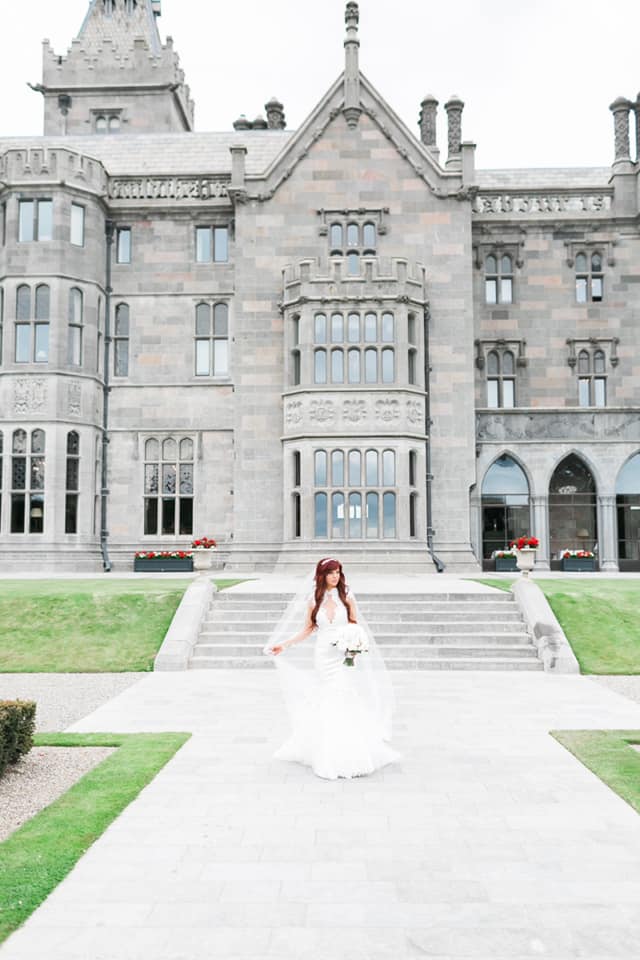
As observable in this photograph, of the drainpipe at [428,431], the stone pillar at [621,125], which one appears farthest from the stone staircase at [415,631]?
the stone pillar at [621,125]

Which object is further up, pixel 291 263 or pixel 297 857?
pixel 291 263

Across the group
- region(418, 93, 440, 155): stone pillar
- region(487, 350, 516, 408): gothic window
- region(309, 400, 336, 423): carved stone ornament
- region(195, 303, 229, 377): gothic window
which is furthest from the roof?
region(487, 350, 516, 408): gothic window

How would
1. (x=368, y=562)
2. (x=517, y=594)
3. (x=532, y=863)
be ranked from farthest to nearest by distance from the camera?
(x=368, y=562) → (x=517, y=594) → (x=532, y=863)

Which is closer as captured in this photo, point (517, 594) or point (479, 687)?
point (479, 687)

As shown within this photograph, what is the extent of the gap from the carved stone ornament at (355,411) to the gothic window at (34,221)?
12.1 m

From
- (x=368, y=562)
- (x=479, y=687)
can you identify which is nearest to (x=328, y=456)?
(x=368, y=562)

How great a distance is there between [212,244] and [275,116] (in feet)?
42.7

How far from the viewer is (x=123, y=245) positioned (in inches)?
1250

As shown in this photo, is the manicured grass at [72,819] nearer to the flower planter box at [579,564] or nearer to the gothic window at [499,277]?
the flower planter box at [579,564]

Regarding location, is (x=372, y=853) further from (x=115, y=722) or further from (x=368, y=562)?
(x=368, y=562)


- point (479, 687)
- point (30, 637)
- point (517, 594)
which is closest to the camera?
point (479, 687)

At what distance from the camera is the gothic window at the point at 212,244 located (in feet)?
104

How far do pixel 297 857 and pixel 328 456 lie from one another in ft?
72.8

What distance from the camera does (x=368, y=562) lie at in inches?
1079
